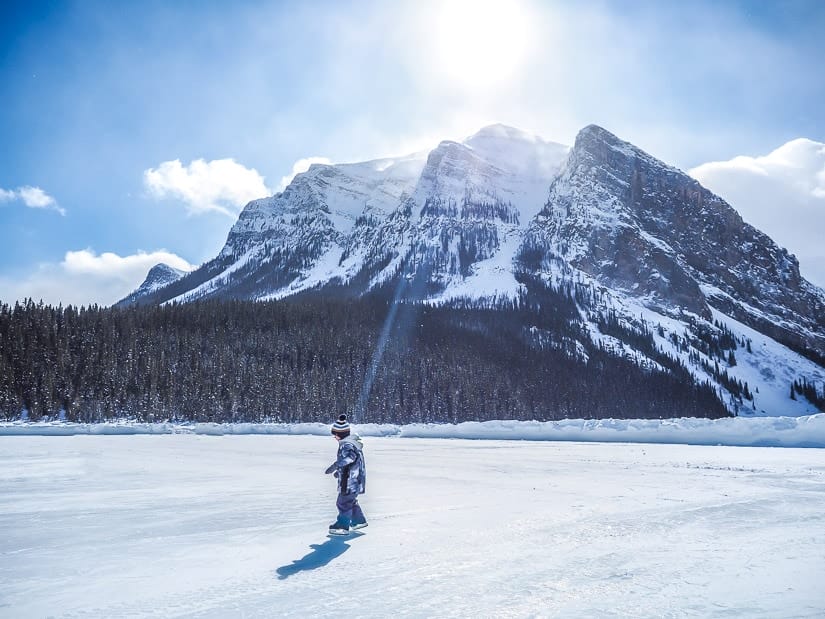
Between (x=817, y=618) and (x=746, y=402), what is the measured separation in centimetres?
19312

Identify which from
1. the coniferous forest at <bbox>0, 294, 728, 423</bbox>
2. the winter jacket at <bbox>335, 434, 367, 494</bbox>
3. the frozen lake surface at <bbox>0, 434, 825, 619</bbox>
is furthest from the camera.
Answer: the coniferous forest at <bbox>0, 294, 728, 423</bbox>

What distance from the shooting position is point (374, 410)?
8838 centimetres

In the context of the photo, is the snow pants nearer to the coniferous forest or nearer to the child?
the child

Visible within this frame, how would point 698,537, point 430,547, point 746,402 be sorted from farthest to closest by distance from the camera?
1. point 746,402
2. point 698,537
3. point 430,547

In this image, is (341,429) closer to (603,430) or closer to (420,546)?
(420,546)

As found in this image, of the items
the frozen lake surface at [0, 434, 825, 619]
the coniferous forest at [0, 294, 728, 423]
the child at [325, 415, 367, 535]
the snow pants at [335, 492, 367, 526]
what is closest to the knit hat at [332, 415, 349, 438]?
the child at [325, 415, 367, 535]

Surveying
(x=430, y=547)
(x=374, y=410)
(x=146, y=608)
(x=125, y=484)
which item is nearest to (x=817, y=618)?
(x=430, y=547)

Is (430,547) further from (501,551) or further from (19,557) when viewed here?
(19,557)

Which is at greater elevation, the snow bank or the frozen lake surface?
the frozen lake surface

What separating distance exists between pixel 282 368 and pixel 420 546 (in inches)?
3328

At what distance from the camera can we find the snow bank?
2603cm

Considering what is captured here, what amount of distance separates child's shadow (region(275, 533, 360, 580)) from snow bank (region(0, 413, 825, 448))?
2567 centimetres

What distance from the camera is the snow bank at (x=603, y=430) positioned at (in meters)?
26.0

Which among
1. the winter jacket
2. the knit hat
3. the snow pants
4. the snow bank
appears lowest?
the snow bank
